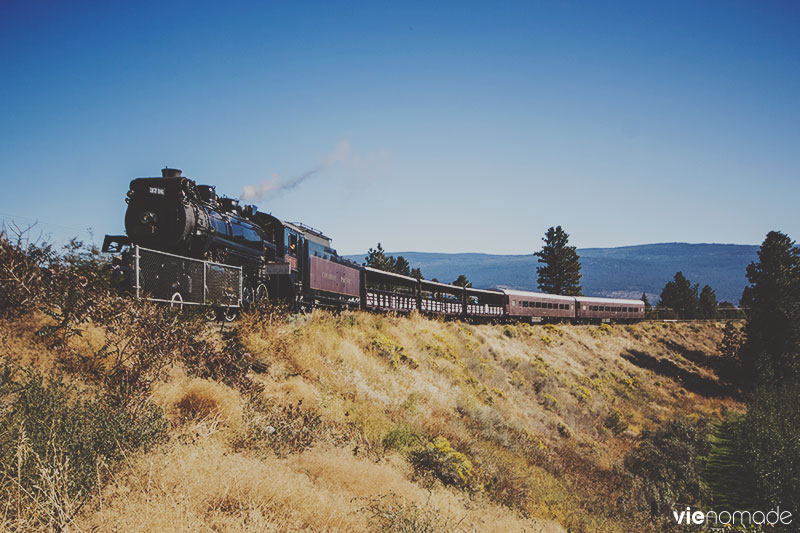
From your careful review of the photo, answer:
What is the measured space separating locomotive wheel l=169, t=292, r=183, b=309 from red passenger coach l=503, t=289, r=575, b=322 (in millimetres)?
33224

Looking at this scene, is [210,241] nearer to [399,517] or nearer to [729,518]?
[399,517]

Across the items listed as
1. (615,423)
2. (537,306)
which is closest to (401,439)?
(615,423)

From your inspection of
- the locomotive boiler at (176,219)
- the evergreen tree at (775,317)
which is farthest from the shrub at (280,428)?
the evergreen tree at (775,317)

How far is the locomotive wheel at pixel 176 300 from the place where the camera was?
9620mm

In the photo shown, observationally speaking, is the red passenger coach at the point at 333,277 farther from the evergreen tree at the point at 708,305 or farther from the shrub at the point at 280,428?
the evergreen tree at the point at 708,305

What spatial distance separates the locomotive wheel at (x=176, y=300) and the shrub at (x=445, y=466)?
19.5 ft

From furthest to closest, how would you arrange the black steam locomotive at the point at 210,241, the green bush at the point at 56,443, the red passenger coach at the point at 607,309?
the red passenger coach at the point at 607,309 → the black steam locomotive at the point at 210,241 → the green bush at the point at 56,443

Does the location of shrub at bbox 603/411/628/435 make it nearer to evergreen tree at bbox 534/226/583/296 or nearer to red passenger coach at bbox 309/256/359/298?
red passenger coach at bbox 309/256/359/298

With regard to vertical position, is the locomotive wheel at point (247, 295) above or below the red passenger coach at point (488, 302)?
above

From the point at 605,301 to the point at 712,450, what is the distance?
3042 centimetres

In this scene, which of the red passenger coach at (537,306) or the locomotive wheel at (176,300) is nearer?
the locomotive wheel at (176,300)

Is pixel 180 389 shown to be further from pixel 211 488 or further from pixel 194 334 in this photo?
pixel 211 488

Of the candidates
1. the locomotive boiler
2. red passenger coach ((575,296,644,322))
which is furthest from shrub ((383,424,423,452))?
red passenger coach ((575,296,644,322))

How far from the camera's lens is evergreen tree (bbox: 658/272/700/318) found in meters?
74.4
